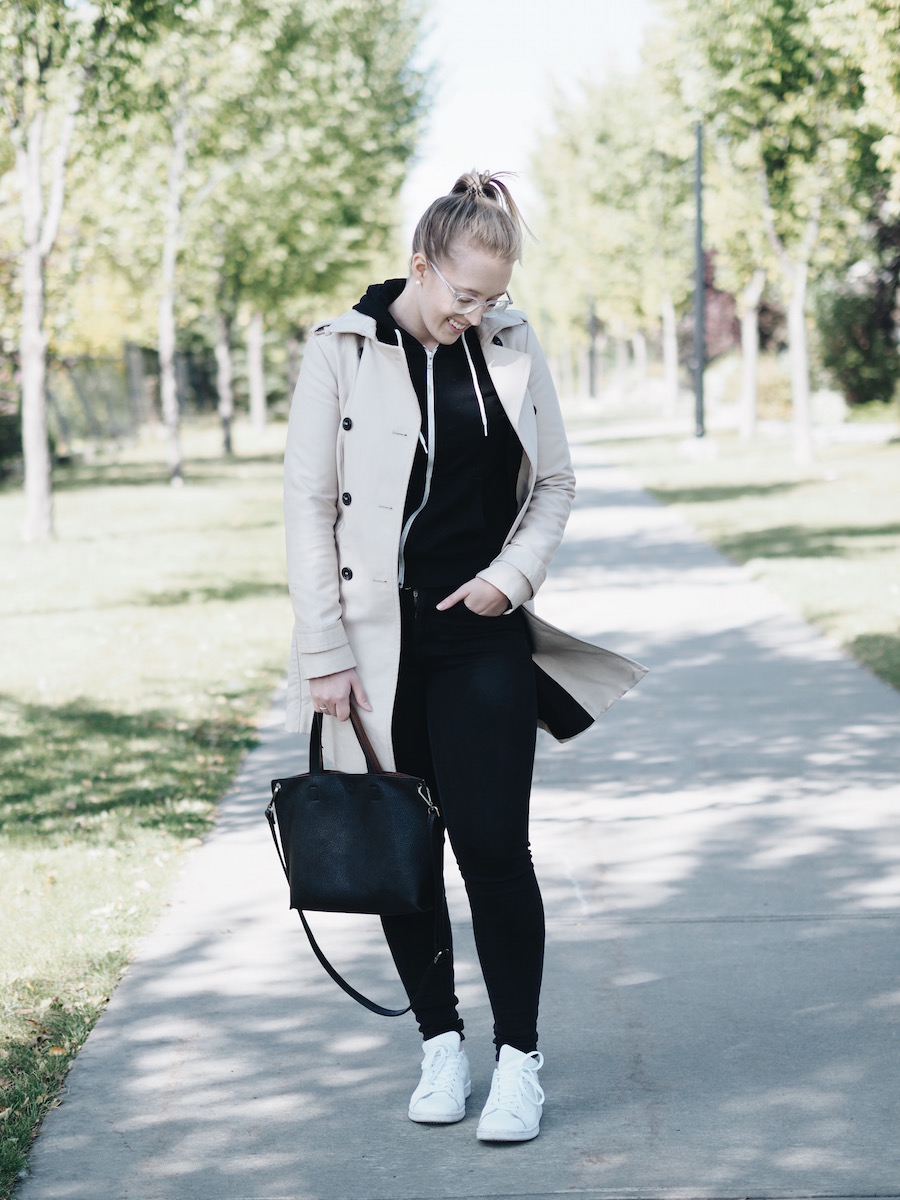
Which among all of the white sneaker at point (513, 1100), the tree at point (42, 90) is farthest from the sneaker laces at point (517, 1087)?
the tree at point (42, 90)

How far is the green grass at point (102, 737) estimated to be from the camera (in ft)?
13.3

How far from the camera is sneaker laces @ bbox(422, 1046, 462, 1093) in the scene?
10.8ft

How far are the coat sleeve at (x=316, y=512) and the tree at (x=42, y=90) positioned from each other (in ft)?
41.6

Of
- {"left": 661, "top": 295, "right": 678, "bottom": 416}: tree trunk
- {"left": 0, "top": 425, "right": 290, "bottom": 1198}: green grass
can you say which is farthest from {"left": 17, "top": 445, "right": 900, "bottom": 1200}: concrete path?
{"left": 661, "top": 295, "right": 678, "bottom": 416}: tree trunk

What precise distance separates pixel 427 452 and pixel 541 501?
32 cm

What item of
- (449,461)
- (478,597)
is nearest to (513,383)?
(449,461)

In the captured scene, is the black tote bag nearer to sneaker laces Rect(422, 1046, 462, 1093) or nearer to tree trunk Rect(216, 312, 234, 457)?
sneaker laces Rect(422, 1046, 462, 1093)

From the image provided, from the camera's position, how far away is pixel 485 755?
3.09 metres

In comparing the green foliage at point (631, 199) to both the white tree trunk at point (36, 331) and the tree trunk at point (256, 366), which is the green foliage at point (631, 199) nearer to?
the tree trunk at point (256, 366)

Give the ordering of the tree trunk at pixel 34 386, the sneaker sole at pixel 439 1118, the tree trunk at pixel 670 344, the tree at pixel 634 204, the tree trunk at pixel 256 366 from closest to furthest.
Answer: the sneaker sole at pixel 439 1118, the tree trunk at pixel 34 386, the tree at pixel 634 204, the tree trunk at pixel 670 344, the tree trunk at pixel 256 366

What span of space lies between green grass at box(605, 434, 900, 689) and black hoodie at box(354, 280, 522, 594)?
5211 mm

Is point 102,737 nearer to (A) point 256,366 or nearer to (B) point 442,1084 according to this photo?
(B) point 442,1084

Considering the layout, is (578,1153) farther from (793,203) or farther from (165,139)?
(165,139)

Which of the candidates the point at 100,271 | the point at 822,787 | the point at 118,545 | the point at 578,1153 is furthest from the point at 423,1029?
the point at 100,271
